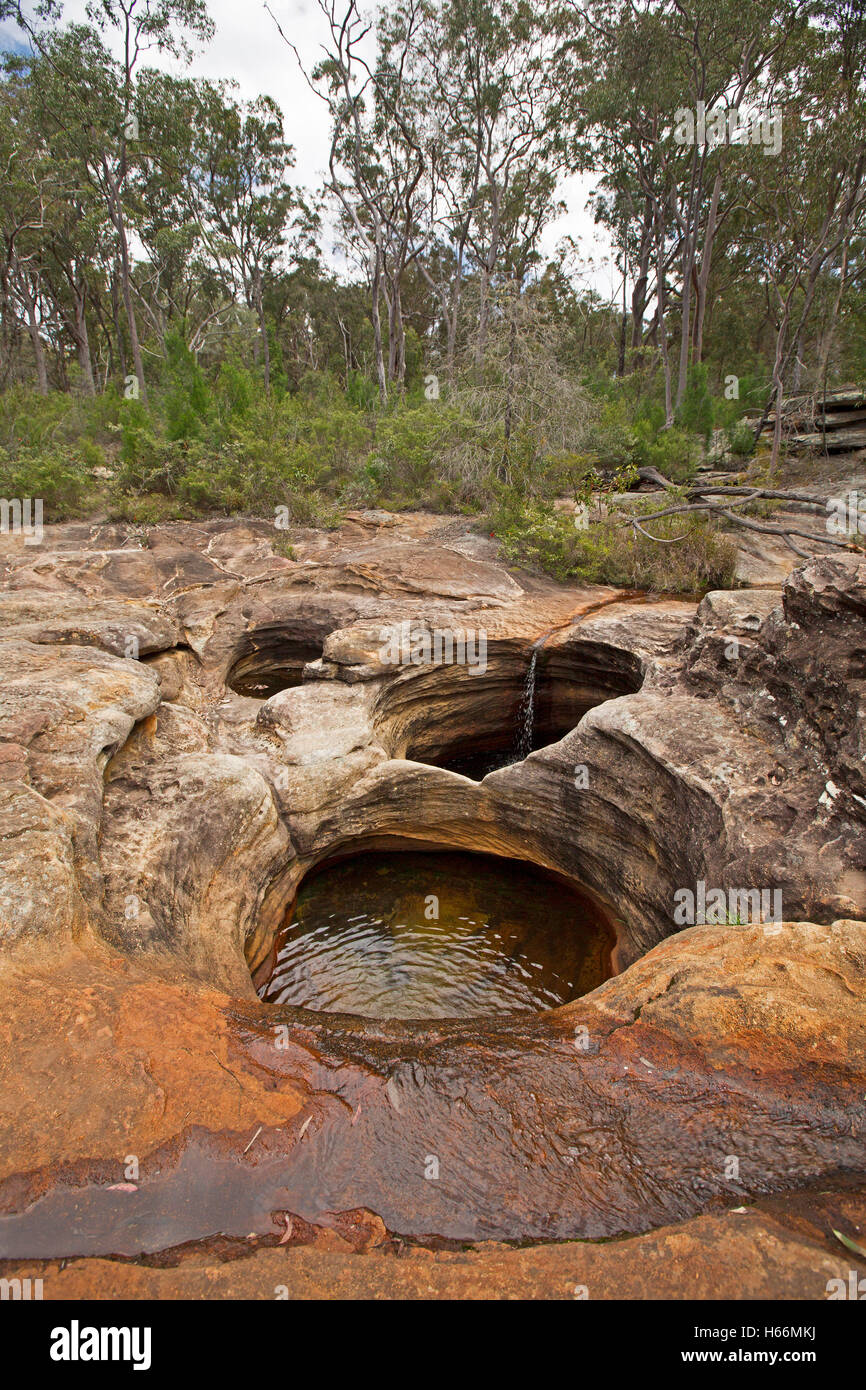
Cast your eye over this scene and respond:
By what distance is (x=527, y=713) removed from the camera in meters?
9.41

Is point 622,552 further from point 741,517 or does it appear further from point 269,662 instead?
point 269,662

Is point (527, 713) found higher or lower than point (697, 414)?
lower

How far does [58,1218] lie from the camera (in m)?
2.28

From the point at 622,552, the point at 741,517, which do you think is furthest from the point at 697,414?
the point at 622,552

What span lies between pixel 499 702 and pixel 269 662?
11.2 ft

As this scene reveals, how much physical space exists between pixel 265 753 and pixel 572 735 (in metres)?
3.16

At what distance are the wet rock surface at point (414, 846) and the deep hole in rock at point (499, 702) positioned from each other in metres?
0.08

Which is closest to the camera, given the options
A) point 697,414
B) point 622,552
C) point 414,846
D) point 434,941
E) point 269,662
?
point 434,941

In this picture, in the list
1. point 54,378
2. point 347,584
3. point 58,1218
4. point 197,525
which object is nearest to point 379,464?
point 197,525

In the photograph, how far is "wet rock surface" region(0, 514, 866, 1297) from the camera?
249cm

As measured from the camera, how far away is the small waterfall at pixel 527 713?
8.58 meters

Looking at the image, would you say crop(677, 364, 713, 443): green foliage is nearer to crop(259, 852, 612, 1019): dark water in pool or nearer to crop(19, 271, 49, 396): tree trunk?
crop(259, 852, 612, 1019): dark water in pool

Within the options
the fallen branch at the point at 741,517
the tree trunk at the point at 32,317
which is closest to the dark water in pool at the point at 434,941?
the fallen branch at the point at 741,517

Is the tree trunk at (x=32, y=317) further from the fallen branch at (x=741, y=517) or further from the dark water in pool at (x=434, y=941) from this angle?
the dark water in pool at (x=434, y=941)
